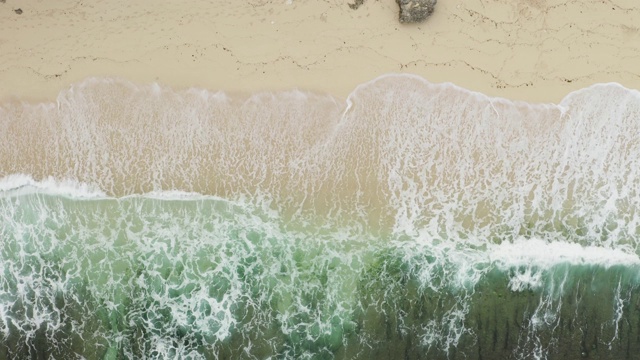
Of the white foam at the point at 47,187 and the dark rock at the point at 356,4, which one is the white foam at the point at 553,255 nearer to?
the dark rock at the point at 356,4

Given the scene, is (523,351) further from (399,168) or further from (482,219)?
(399,168)

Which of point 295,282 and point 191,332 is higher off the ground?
point 295,282

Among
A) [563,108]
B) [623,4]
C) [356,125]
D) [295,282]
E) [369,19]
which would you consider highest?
[623,4]

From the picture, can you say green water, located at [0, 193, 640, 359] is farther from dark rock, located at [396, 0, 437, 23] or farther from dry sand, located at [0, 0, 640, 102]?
dark rock, located at [396, 0, 437, 23]

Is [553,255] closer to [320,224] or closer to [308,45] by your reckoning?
[320,224]

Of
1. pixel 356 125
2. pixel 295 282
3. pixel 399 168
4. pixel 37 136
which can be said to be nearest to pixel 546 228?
pixel 399 168

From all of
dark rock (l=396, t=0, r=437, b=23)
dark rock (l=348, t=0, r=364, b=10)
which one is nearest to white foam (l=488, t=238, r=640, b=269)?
dark rock (l=396, t=0, r=437, b=23)
